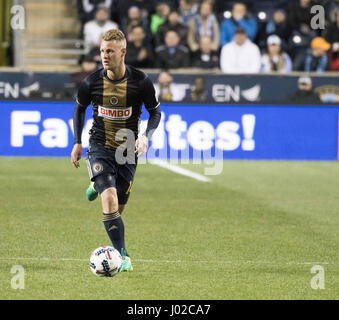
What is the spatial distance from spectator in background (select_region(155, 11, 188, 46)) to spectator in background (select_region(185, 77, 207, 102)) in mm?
1942

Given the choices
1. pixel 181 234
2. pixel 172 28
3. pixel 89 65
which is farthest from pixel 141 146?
pixel 172 28

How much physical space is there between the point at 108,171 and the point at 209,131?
969 cm

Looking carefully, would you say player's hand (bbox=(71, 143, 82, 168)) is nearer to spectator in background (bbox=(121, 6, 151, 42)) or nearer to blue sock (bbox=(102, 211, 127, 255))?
blue sock (bbox=(102, 211, 127, 255))

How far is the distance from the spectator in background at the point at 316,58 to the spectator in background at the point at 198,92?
2719mm

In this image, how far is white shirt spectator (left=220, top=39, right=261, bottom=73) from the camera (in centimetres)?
1870

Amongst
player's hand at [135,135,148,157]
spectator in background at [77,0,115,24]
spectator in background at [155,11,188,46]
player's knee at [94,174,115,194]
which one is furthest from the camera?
spectator in background at [77,0,115,24]

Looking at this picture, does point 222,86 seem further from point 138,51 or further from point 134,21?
point 134,21

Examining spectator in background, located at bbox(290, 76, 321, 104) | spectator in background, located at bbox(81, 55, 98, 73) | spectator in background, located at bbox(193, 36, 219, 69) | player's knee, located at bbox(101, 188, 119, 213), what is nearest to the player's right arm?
player's knee, located at bbox(101, 188, 119, 213)

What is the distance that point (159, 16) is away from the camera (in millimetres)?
20141

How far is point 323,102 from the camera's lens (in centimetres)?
1755

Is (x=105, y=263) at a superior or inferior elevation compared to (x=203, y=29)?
inferior
